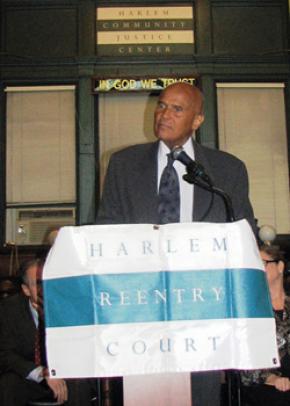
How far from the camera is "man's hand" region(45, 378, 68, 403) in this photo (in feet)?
12.0

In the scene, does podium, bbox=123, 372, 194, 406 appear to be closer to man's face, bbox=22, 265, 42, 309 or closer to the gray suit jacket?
the gray suit jacket

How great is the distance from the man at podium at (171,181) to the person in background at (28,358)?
60.9 inches

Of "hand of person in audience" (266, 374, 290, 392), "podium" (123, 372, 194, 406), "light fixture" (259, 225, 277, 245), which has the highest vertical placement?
"light fixture" (259, 225, 277, 245)

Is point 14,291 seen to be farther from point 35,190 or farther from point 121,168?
point 121,168

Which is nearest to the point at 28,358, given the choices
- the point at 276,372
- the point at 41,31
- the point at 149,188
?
the point at 276,372

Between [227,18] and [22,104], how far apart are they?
9.47ft

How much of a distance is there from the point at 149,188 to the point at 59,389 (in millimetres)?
1941

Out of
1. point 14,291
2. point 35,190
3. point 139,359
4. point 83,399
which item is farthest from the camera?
point 35,190

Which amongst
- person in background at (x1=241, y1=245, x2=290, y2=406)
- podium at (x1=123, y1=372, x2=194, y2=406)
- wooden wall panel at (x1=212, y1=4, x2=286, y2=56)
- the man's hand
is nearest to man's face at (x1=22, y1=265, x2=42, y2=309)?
the man's hand

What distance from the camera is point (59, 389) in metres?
3.67

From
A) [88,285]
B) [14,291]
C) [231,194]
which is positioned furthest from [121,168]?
[14,291]

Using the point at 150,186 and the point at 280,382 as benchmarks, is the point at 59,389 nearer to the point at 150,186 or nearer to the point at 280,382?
the point at 280,382

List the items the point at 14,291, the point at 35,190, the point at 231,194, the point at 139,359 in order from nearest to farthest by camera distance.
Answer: the point at 139,359 → the point at 231,194 → the point at 14,291 → the point at 35,190

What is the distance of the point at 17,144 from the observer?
24.7 ft
